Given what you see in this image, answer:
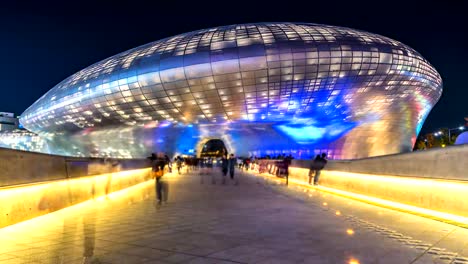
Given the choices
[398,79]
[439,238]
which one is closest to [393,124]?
[398,79]

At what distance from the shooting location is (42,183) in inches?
328

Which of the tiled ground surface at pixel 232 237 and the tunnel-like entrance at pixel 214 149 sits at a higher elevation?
the tunnel-like entrance at pixel 214 149

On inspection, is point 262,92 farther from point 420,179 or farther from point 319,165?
point 420,179

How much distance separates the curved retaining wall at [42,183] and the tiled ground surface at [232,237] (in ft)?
1.10

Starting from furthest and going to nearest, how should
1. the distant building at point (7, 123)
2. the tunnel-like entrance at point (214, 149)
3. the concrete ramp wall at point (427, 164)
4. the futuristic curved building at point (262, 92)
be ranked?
the tunnel-like entrance at point (214, 149), the distant building at point (7, 123), the futuristic curved building at point (262, 92), the concrete ramp wall at point (427, 164)

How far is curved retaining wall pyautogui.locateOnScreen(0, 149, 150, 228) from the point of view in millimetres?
6934

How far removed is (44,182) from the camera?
844cm

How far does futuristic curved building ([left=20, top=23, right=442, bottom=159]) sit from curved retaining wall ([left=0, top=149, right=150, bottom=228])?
31.7 m

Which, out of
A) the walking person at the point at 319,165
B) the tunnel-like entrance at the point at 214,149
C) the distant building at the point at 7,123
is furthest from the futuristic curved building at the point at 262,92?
the distant building at the point at 7,123

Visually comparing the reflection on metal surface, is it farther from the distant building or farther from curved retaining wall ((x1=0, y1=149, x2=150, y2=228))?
curved retaining wall ((x1=0, y1=149, x2=150, y2=228))

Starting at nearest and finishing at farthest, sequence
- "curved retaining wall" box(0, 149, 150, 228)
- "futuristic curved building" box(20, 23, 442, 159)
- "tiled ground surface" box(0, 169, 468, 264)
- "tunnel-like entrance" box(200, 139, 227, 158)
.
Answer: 1. "tiled ground surface" box(0, 169, 468, 264)
2. "curved retaining wall" box(0, 149, 150, 228)
3. "futuristic curved building" box(20, 23, 442, 159)
4. "tunnel-like entrance" box(200, 139, 227, 158)

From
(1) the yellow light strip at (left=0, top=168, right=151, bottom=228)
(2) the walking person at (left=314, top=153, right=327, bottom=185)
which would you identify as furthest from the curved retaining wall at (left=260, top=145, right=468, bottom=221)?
(1) the yellow light strip at (left=0, top=168, right=151, bottom=228)

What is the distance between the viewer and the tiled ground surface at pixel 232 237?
4.66m

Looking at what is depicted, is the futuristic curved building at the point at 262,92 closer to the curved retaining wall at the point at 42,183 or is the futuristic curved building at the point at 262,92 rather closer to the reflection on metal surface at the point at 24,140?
the reflection on metal surface at the point at 24,140
